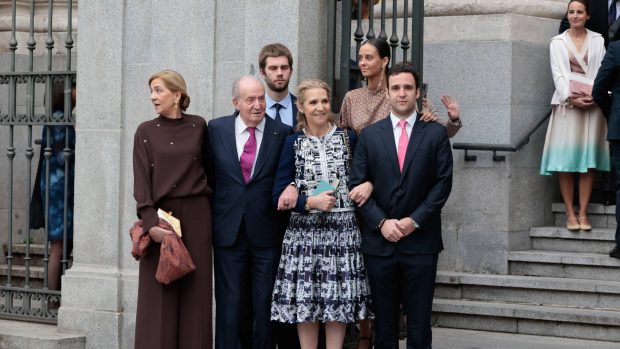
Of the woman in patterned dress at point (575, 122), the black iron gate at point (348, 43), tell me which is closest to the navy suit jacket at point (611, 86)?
the woman in patterned dress at point (575, 122)

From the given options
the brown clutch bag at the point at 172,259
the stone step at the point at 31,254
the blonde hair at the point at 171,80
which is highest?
the blonde hair at the point at 171,80

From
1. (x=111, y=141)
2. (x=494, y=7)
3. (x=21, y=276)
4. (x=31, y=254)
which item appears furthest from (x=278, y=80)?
(x=31, y=254)

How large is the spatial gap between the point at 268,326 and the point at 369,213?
1.02m

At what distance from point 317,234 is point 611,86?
136 inches

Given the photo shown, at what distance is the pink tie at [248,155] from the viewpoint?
919cm

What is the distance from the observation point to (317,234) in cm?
902

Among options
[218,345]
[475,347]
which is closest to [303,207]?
[218,345]

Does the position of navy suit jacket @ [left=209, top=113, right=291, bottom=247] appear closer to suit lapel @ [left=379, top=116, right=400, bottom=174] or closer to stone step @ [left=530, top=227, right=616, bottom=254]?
suit lapel @ [left=379, top=116, right=400, bottom=174]

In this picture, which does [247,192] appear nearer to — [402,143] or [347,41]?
[402,143]

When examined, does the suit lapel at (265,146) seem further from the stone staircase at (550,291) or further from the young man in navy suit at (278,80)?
the stone staircase at (550,291)

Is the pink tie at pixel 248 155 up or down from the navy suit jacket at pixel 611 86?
down

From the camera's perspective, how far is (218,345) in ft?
30.2

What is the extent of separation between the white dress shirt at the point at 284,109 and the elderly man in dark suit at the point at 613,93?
2.93 metres

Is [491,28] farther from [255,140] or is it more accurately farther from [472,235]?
[255,140]
